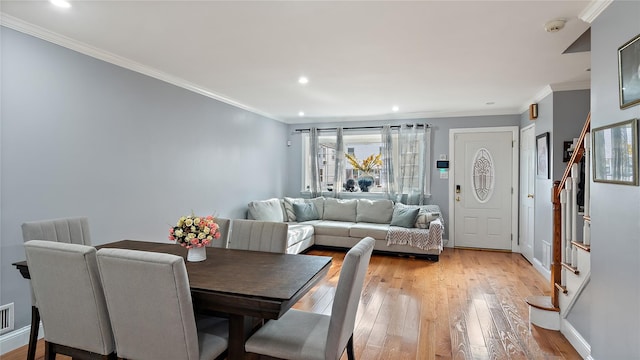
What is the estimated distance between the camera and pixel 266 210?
210 inches

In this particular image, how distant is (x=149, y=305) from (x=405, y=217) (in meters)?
4.42

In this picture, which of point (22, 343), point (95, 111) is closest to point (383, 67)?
point (95, 111)

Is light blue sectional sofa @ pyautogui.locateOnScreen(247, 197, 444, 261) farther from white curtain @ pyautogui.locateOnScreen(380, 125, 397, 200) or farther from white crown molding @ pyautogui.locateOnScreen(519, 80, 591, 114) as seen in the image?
white crown molding @ pyautogui.locateOnScreen(519, 80, 591, 114)

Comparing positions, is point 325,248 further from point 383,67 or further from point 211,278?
point 211,278

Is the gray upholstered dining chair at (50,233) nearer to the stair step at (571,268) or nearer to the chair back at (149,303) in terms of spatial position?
the chair back at (149,303)

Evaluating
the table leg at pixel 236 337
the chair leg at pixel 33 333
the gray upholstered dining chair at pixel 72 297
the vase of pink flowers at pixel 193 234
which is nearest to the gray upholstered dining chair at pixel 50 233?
the chair leg at pixel 33 333

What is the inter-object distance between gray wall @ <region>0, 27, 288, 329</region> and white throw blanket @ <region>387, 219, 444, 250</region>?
103 inches

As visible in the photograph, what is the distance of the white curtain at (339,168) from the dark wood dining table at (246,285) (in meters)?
4.26

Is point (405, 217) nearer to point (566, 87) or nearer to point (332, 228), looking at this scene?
point (332, 228)

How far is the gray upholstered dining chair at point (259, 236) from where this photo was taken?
104 inches

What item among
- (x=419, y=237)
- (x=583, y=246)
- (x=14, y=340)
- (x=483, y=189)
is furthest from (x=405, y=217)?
(x=14, y=340)

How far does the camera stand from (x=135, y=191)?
3.36m

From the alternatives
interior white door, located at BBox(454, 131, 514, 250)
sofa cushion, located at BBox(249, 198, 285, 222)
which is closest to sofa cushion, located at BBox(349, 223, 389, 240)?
sofa cushion, located at BBox(249, 198, 285, 222)

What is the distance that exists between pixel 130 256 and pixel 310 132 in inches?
211
